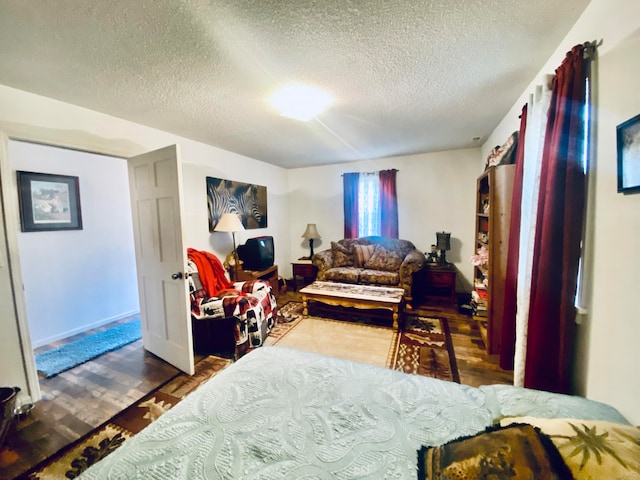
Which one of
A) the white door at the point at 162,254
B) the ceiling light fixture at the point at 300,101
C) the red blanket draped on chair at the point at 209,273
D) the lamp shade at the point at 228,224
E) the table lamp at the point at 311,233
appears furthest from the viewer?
the table lamp at the point at 311,233

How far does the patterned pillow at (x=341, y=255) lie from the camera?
4582mm

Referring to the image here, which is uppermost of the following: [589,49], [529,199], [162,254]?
[589,49]

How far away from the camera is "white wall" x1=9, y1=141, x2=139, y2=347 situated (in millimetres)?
2852

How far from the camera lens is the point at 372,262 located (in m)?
4.43

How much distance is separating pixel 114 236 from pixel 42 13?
3031 mm

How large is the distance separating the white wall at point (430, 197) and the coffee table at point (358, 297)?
1.65 m

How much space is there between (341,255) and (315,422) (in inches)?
143

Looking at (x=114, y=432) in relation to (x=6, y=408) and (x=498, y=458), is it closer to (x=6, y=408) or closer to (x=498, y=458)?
(x=6, y=408)

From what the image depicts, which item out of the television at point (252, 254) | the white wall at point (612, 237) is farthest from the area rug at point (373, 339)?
the white wall at point (612, 237)

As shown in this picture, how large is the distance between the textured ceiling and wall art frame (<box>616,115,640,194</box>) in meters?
0.75

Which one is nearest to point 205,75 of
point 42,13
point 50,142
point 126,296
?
point 42,13

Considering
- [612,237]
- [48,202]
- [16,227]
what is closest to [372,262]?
[612,237]

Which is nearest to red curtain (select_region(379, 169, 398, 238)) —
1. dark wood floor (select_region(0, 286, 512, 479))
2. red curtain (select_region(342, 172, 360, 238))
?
red curtain (select_region(342, 172, 360, 238))

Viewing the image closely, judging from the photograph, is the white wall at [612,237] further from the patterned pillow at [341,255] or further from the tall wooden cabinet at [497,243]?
the patterned pillow at [341,255]
